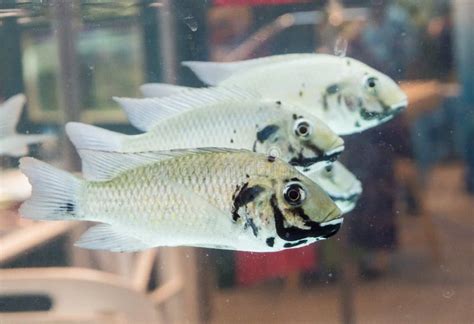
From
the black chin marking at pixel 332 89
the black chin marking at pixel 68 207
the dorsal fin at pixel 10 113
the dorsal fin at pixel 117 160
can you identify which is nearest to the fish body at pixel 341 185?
the black chin marking at pixel 332 89

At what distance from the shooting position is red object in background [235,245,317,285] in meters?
0.95

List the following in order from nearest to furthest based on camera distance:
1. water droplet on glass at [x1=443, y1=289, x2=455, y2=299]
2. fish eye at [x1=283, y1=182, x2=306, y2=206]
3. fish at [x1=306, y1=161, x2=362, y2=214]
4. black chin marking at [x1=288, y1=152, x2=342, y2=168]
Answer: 1. fish eye at [x1=283, y1=182, x2=306, y2=206]
2. black chin marking at [x1=288, y1=152, x2=342, y2=168]
3. fish at [x1=306, y1=161, x2=362, y2=214]
4. water droplet on glass at [x1=443, y1=289, x2=455, y2=299]

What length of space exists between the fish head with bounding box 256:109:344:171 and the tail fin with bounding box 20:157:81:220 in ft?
0.75

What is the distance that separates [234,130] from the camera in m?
0.78

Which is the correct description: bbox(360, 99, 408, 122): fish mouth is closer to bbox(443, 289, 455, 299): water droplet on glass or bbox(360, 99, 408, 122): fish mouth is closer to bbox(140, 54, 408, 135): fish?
bbox(140, 54, 408, 135): fish

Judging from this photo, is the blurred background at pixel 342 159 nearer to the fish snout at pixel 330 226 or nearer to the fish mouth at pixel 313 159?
the fish mouth at pixel 313 159

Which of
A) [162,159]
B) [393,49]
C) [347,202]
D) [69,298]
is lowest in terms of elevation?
[69,298]

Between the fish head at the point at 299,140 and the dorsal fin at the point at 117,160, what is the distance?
77 millimetres

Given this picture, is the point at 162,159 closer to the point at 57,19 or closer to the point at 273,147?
the point at 273,147

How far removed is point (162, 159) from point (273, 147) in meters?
0.14

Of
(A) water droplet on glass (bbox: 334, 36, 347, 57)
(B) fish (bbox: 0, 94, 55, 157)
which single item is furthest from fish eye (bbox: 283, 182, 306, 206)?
(B) fish (bbox: 0, 94, 55, 157)

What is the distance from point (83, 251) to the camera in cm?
96

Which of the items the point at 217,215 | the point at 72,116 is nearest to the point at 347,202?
the point at 217,215

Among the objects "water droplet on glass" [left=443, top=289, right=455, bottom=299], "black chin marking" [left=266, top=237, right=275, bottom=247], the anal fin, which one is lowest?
"water droplet on glass" [left=443, top=289, right=455, bottom=299]
